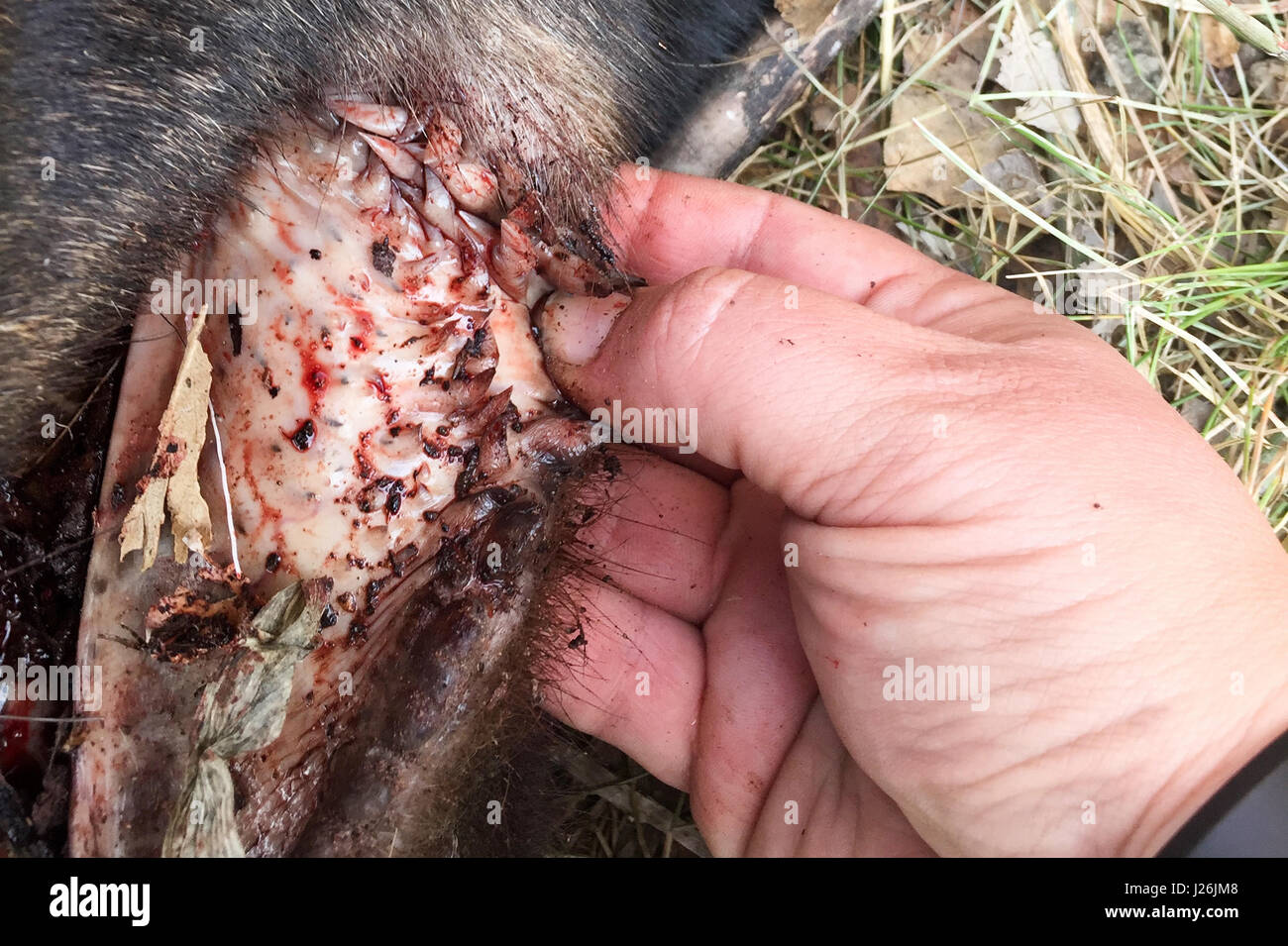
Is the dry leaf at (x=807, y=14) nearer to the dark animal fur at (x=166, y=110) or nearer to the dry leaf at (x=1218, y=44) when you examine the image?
the dark animal fur at (x=166, y=110)

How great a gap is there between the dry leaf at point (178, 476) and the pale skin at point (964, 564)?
0.69 m

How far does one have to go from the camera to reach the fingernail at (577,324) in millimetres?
2107

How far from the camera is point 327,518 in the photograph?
1.98m

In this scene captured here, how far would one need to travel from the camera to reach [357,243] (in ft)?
6.41

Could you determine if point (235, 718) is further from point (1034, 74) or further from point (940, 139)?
point (1034, 74)

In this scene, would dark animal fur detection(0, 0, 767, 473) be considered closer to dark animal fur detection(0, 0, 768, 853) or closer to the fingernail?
dark animal fur detection(0, 0, 768, 853)

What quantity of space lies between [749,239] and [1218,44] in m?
1.70

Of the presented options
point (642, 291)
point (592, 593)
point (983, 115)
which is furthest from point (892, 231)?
point (592, 593)

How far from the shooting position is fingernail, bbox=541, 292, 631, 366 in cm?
211

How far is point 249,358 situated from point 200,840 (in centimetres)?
87

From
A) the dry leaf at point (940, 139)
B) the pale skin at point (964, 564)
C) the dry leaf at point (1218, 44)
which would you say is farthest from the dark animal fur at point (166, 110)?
the dry leaf at point (1218, 44)

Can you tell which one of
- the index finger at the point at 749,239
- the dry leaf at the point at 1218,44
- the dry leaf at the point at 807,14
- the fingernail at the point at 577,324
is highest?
the dry leaf at the point at 1218,44

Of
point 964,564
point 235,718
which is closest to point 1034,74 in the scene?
point 964,564

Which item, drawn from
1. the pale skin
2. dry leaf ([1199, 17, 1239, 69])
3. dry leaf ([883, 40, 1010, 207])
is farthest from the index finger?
dry leaf ([1199, 17, 1239, 69])
